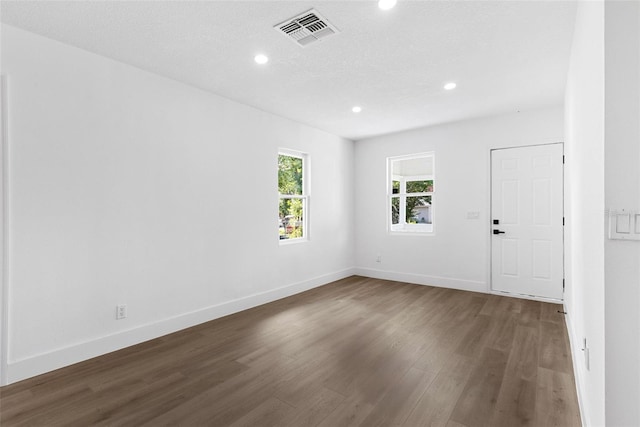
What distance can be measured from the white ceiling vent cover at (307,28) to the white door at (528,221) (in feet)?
11.6

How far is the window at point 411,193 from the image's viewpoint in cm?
567

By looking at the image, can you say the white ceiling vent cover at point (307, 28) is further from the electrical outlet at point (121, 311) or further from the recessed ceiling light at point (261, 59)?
the electrical outlet at point (121, 311)

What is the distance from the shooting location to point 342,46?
2727 mm

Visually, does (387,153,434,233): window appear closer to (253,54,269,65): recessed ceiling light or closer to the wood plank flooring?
the wood plank flooring

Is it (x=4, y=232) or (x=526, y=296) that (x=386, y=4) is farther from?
(x=526, y=296)

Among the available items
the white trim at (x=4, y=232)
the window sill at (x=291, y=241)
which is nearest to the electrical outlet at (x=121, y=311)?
the white trim at (x=4, y=232)

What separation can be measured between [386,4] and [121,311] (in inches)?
135

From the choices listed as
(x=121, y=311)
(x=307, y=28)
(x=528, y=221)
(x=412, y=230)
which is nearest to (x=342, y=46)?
(x=307, y=28)

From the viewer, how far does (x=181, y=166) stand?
3498 millimetres

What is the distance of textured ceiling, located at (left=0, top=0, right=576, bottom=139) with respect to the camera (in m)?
2.24

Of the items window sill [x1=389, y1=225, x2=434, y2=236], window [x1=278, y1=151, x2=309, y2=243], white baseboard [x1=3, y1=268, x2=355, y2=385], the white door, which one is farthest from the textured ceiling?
white baseboard [x1=3, y1=268, x2=355, y2=385]
